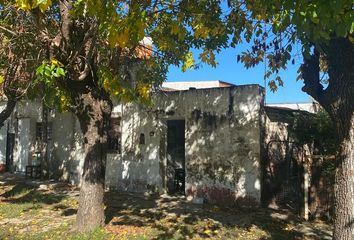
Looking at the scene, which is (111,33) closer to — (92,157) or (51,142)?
(92,157)

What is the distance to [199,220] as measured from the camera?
10078 mm

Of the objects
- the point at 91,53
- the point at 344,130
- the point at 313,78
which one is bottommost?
the point at 344,130

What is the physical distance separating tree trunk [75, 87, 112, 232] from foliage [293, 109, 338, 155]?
610 cm

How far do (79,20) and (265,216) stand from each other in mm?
6327

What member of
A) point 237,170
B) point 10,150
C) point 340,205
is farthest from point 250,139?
point 10,150

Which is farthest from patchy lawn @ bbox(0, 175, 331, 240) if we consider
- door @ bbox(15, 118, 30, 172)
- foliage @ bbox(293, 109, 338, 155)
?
door @ bbox(15, 118, 30, 172)

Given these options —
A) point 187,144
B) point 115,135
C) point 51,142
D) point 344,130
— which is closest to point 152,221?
point 187,144

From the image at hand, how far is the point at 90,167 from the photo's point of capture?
356 inches

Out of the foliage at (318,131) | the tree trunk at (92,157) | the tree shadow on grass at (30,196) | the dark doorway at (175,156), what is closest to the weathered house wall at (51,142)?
the tree shadow on grass at (30,196)

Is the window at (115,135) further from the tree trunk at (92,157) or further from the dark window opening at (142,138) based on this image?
the tree trunk at (92,157)

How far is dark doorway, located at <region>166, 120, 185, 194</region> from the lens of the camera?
1437 centimetres

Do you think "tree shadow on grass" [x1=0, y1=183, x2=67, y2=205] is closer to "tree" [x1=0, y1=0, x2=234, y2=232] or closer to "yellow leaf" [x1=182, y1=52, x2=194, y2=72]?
"tree" [x1=0, y1=0, x2=234, y2=232]

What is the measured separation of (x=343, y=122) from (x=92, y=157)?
4.98m

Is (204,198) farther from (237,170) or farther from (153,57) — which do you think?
(153,57)
